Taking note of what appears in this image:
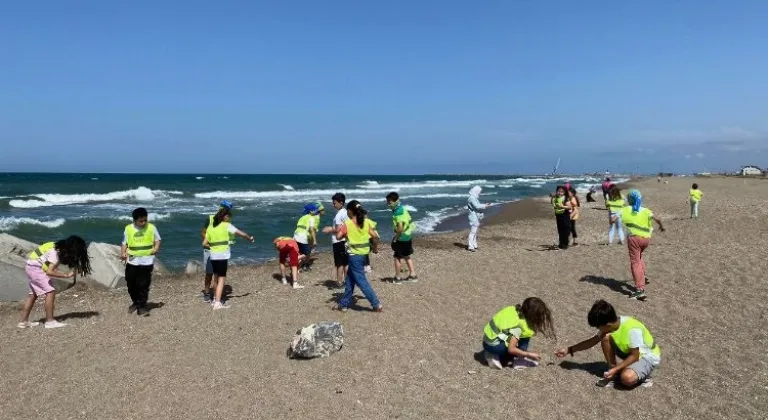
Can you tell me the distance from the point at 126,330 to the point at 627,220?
7991mm

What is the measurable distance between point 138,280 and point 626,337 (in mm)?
7221

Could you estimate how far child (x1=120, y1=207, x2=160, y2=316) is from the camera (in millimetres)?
8613

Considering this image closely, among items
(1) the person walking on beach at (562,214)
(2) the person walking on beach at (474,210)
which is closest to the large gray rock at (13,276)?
(2) the person walking on beach at (474,210)

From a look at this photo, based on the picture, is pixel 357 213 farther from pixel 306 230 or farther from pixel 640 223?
pixel 640 223

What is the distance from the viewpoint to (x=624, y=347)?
5.65 m

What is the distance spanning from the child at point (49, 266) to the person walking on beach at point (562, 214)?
10.4m

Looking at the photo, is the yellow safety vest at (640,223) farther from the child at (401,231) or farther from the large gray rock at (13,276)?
the large gray rock at (13,276)

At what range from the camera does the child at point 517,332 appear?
19.2 feet

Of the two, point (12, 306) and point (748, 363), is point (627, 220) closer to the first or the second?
point (748, 363)

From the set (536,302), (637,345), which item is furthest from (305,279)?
(637,345)

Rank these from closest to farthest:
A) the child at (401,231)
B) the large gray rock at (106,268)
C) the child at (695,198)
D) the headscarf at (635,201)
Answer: the headscarf at (635,201) < the child at (401,231) < the large gray rock at (106,268) < the child at (695,198)

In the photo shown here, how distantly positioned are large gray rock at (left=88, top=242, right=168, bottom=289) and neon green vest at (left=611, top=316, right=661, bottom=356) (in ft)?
33.3

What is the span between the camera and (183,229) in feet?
71.9

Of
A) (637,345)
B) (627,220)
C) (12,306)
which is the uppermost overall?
(627,220)
